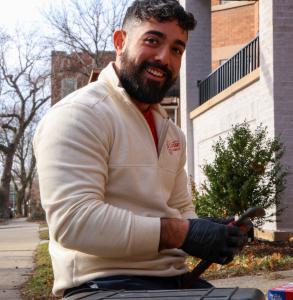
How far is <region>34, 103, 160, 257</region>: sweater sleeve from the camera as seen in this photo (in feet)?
7.87

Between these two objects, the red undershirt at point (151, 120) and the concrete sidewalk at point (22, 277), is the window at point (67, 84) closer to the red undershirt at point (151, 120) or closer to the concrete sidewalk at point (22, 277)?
the concrete sidewalk at point (22, 277)

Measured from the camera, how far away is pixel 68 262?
2602 millimetres

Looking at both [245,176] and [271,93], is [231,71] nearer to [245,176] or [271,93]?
[271,93]

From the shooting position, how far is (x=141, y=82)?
278 centimetres

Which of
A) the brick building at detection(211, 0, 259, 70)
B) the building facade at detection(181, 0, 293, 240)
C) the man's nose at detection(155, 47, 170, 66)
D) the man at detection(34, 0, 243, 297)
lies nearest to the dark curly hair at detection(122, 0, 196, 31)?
the man at detection(34, 0, 243, 297)

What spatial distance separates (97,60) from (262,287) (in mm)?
31575

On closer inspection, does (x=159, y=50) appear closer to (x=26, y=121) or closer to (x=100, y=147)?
(x=100, y=147)

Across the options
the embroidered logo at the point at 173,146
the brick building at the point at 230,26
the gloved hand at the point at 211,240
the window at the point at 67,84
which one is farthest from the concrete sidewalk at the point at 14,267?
the window at the point at 67,84

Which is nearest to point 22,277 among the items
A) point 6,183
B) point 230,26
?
point 230,26

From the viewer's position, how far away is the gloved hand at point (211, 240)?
243cm

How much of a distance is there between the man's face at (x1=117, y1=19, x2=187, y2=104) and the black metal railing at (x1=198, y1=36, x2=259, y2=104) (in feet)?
34.4

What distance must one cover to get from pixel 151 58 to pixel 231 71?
12798mm

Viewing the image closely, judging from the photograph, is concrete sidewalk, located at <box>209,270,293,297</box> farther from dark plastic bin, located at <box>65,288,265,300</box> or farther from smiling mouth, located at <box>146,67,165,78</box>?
dark plastic bin, located at <box>65,288,265,300</box>

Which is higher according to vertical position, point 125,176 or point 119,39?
point 119,39
